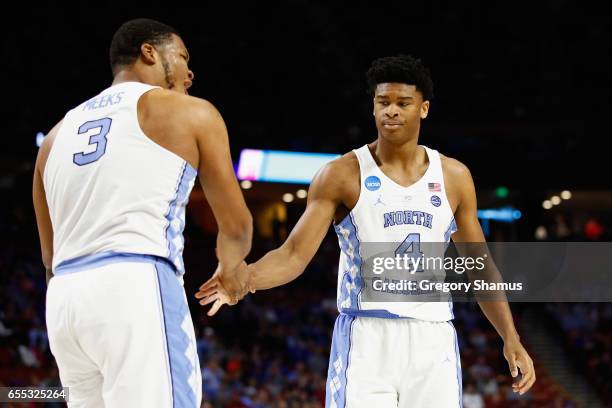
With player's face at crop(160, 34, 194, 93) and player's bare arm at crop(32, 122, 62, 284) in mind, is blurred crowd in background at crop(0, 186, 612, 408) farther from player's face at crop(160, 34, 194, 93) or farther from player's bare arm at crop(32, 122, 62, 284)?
player's face at crop(160, 34, 194, 93)

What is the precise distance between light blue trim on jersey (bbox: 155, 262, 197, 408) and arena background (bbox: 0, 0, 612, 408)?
9238mm

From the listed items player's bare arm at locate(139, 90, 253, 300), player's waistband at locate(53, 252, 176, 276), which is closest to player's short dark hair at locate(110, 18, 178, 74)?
player's bare arm at locate(139, 90, 253, 300)

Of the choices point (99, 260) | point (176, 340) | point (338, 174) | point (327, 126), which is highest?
point (327, 126)

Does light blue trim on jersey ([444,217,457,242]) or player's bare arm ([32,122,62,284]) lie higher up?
light blue trim on jersey ([444,217,457,242])

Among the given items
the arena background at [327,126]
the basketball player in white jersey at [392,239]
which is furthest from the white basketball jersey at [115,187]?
the arena background at [327,126]

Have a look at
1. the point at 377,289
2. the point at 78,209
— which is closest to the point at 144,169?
the point at 78,209

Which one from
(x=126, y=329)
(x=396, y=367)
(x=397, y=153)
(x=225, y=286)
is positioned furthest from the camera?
(x=397, y=153)

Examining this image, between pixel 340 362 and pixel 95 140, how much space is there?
1955 millimetres

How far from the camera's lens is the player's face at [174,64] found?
331cm

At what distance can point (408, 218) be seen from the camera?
4535 mm

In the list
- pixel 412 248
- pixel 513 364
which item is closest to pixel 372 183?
pixel 412 248

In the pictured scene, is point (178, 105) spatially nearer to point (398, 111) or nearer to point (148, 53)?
point (148, 53)

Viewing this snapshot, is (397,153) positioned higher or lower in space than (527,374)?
higher

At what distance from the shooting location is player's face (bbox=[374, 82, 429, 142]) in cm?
471
